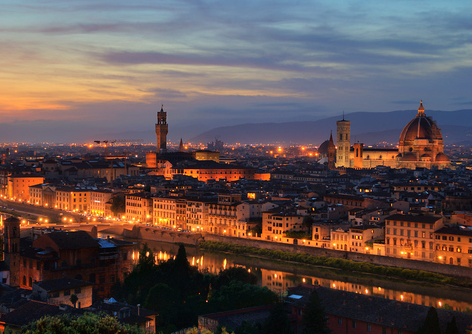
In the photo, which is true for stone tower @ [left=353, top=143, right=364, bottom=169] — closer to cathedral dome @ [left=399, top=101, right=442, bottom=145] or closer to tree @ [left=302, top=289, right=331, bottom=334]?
cathedral dome @ [left=399, top=101, right=442, bottom=145]

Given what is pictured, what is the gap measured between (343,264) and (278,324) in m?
12.5

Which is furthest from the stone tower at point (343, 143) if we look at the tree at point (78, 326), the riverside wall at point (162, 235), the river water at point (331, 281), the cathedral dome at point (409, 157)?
the tree at point (78, 326)

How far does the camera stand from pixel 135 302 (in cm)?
1984

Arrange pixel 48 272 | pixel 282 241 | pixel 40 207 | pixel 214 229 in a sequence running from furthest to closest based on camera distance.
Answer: pixel 40 207, pixel 214 229, pixel 282 241, pixel 48 272

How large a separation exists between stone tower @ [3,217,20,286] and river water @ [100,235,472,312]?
255 inches

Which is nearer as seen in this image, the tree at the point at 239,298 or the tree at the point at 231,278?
the tree at the point at 239,298

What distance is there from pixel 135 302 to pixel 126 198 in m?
24.6

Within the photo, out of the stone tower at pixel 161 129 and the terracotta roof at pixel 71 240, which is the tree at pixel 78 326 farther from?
the stone tower at pixel 161 129

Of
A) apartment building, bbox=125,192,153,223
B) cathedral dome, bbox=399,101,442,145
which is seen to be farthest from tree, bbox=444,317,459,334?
cathedral dome, bbox=399,101,442,145

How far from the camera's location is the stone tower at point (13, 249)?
22609 mm

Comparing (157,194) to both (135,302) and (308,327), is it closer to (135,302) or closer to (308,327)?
(135,302)

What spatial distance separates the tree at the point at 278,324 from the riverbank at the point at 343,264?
11.2m

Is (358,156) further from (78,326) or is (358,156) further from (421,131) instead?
(78,326)

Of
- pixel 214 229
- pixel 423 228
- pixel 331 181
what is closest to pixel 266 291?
pixel 423 228
